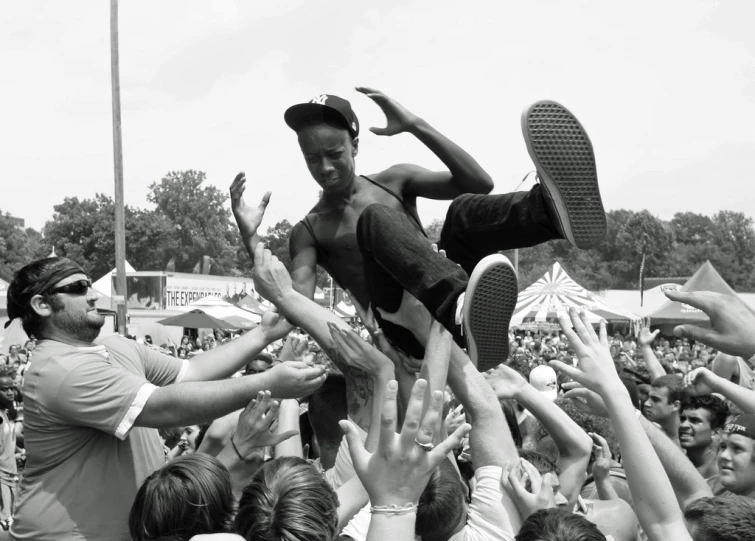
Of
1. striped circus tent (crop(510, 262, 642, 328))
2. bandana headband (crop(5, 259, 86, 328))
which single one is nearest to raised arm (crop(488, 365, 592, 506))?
bandana headband (crop(5, 259, 86, 328))

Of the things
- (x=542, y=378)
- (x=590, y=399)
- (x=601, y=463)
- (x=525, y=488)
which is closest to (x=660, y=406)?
(x=542, y=378)

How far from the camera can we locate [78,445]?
293 centimetres

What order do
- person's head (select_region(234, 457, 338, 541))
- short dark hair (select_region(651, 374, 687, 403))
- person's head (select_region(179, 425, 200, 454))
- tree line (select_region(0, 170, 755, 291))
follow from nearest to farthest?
person's head (select_region(234, 457, 338, 541)) < short dark hair (select_region(651, 374, 687, 403)) < person's head (select_region(179, 425, 200, 454)) < tree line (select_region(0, 170, 755, 291))

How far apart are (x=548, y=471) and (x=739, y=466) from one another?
0.96m

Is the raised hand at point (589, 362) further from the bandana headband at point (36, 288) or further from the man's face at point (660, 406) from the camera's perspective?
the man's face at point (660, 406)

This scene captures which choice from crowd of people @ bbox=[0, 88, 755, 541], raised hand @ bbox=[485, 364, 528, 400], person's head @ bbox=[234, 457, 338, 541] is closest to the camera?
person's head @ bbox=[234, 457, 338, 541]

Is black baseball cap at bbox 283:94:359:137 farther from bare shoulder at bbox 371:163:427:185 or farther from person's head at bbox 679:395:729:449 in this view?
person's head at bbox 679:395:729:449

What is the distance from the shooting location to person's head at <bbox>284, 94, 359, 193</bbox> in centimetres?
376

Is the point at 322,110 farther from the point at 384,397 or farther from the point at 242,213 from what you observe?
the point at 384,397

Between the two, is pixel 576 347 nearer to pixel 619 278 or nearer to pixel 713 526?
pixel 713 526

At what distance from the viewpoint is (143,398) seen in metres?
2.78

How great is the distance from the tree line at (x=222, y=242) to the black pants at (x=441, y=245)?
5395cm

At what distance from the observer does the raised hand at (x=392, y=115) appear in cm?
368

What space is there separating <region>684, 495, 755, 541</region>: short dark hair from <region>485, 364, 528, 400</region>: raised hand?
30.4 inches
